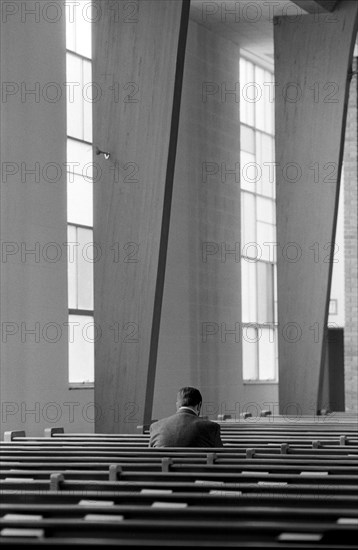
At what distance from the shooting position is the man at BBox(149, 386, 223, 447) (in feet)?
19.8

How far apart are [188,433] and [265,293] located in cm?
960

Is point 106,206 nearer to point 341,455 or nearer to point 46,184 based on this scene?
point 46,184

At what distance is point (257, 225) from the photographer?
15.3 m

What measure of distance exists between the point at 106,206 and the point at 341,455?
12.2 ft

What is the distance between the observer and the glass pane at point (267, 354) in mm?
15352

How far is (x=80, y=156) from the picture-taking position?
10.5 m

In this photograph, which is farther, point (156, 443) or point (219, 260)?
point (219, 260)

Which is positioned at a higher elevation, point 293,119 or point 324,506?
point 293,119

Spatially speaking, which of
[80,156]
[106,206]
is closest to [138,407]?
[106,206]

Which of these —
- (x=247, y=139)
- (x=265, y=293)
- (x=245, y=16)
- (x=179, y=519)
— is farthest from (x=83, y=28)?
(x=179, y=519)

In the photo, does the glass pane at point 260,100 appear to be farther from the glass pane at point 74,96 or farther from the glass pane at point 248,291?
the glass pane at point 74,96

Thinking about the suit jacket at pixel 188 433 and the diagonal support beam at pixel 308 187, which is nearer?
the suit jacket at pixel 188 433

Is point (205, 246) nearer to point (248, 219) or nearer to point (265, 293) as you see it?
point (248, 219)

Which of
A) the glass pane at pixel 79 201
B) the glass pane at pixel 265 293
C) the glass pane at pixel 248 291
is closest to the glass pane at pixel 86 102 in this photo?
the glass pane at pixel 79 201
